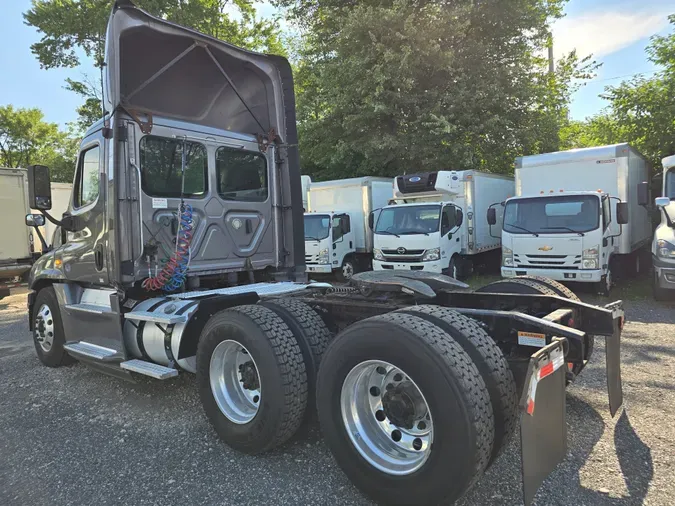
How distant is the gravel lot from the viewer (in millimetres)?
2840

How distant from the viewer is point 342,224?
13.7m

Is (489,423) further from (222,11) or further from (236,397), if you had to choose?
(222,11)

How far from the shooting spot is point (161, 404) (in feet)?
14.7

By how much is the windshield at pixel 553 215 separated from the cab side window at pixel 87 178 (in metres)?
7.96

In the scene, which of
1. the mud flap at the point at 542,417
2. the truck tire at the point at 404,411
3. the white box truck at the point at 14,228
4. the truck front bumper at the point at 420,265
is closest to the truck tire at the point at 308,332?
the truck tire at the point at 404,411

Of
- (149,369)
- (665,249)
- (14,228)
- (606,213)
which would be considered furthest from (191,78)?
(14,228)

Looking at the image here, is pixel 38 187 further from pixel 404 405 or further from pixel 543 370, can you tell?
pixel 543 370

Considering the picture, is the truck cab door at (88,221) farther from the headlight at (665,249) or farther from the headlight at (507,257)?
the headlight at (665,249)

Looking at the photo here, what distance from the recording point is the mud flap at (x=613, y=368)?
3123mm

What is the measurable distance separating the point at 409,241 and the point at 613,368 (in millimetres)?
8347

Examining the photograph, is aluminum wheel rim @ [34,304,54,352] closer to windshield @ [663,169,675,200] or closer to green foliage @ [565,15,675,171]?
windshield @ [663,169,675,200]

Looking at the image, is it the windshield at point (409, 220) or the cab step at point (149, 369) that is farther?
the windshield at point (409, 220)

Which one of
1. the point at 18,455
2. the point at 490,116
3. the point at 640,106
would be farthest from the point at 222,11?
the point at 18,455

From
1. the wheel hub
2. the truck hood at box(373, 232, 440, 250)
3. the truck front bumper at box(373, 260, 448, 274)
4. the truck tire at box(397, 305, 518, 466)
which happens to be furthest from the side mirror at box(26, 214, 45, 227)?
the truck hood at box(373, 232, 440, 250)
